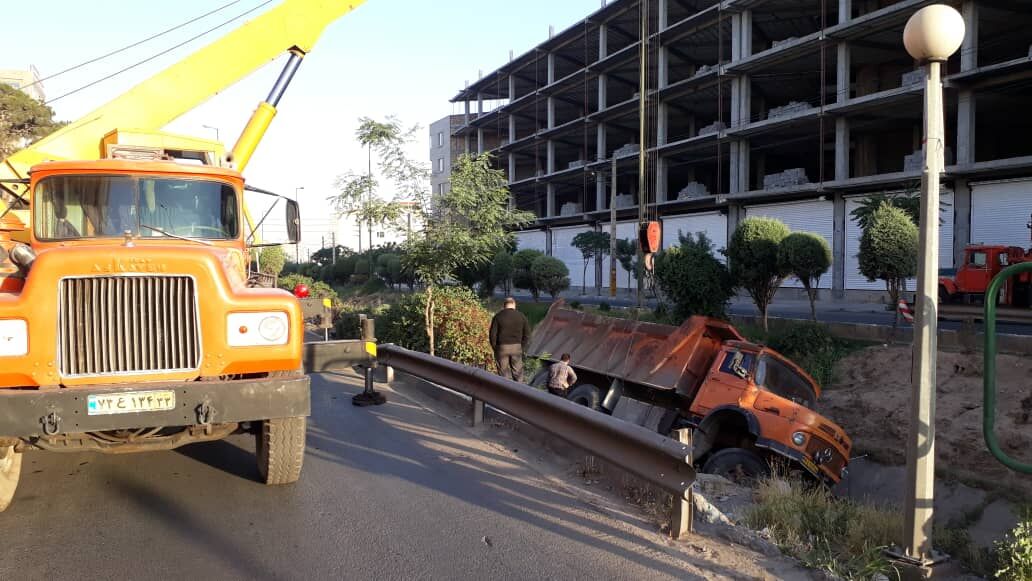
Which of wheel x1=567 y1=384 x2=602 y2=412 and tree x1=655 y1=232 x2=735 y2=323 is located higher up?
tree x1=655 y1=232 x2=735 y2=323

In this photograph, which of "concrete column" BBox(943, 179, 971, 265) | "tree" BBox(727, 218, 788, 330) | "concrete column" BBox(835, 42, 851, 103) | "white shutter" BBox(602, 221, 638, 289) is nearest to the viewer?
"tree" BBox(727, 218, 788, 330)

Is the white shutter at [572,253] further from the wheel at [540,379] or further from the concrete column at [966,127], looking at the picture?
the wheel at [540,379]

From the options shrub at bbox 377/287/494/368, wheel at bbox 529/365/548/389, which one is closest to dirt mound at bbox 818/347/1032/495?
wheel at bbox 529/365/548/389

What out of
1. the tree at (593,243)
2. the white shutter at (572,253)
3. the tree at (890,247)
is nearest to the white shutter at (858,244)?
the tree at (890,247)

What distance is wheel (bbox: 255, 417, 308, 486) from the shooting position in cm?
582

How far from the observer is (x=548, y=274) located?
1324 inches

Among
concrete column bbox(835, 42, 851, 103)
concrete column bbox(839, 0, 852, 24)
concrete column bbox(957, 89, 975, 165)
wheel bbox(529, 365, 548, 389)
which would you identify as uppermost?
concrete column bbox(839, 0, 852, 24)

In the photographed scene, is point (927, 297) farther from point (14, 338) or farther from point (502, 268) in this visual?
point (502, 268)

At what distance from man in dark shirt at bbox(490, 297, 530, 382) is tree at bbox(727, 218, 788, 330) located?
9.32 m

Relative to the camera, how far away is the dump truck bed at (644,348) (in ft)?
40.4

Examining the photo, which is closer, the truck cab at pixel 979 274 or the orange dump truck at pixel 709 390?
the orange dump truck at pixel 709 390

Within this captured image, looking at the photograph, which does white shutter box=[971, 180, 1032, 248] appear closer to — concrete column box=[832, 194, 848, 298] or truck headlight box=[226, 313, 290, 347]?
concrete column box=[832, 194, 848, 298]

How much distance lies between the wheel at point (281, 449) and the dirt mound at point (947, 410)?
11.3 metres

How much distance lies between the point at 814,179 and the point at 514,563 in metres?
48.5
